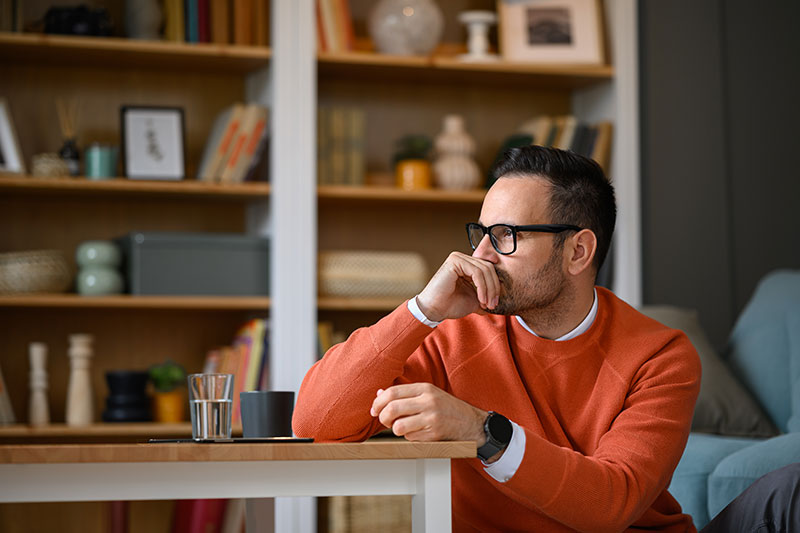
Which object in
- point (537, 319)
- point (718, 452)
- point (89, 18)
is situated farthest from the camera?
point (89, 18)

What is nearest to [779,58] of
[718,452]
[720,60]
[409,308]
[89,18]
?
[720,60]

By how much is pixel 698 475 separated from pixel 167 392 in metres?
1.71

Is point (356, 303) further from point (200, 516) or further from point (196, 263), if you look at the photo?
point (200, 516)

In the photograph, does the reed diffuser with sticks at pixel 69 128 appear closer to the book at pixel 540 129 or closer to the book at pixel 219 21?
the book at pixel 219 21

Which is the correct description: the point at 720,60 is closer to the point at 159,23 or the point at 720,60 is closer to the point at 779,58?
the point at 779,58

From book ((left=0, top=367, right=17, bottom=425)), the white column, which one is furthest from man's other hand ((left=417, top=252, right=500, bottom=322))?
book ((left=0, top=367, right=17, bottom=425))

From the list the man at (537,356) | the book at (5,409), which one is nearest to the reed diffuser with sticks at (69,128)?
the book at (5,409)

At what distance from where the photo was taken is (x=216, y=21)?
10.3 feet

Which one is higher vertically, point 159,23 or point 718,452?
point 159,23

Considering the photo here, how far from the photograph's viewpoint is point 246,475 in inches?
42.2

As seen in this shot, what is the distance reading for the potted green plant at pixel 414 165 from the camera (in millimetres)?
3281

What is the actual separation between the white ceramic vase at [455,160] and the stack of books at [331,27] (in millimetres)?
450

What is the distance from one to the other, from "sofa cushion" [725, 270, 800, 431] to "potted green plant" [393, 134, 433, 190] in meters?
1.13

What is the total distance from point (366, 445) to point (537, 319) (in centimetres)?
57
